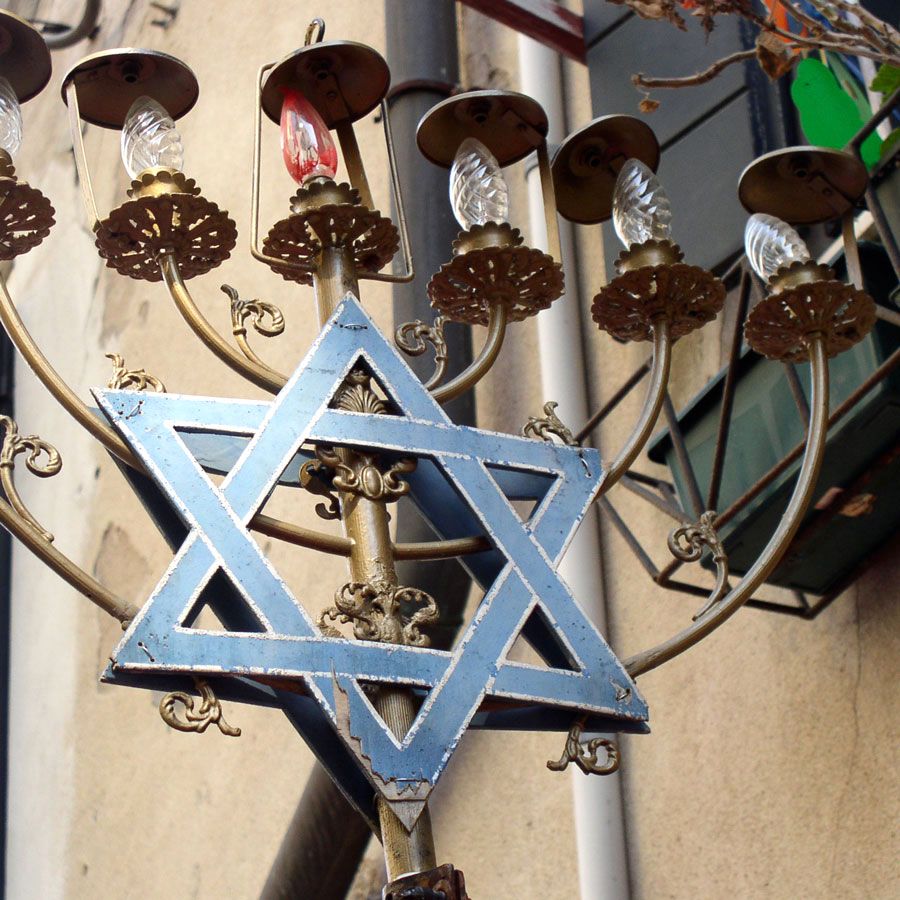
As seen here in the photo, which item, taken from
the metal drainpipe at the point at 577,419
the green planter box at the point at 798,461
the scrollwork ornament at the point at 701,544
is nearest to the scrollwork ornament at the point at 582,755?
the scrollwork ornament at the point at 701,544

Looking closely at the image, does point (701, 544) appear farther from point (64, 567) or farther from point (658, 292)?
point (64, 567)

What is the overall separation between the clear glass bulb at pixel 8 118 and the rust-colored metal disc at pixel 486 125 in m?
0.50

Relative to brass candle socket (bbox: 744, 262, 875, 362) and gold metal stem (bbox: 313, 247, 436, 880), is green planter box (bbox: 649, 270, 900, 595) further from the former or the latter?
gold metal stem (bbox: 313, 247, 436, 880)

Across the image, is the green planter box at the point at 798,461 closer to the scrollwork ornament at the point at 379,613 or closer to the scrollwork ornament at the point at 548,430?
the scrollwork ornament at the point at 548,430

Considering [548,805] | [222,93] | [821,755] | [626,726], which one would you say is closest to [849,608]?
[821,755]

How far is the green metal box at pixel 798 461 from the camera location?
290 cm

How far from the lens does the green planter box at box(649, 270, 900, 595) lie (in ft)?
9.52

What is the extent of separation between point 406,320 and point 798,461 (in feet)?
4.94

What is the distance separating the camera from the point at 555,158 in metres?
2.43

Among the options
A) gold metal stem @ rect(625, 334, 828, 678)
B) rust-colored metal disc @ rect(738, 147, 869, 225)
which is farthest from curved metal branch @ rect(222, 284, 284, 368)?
rust-colored metal disc @ rect(738, 147, 869, 225)

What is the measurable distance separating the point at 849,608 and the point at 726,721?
0.37m

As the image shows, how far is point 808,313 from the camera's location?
229 centimetres

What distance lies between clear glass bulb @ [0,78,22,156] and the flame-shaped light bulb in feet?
1.09

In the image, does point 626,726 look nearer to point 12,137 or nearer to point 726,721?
point 12,137
